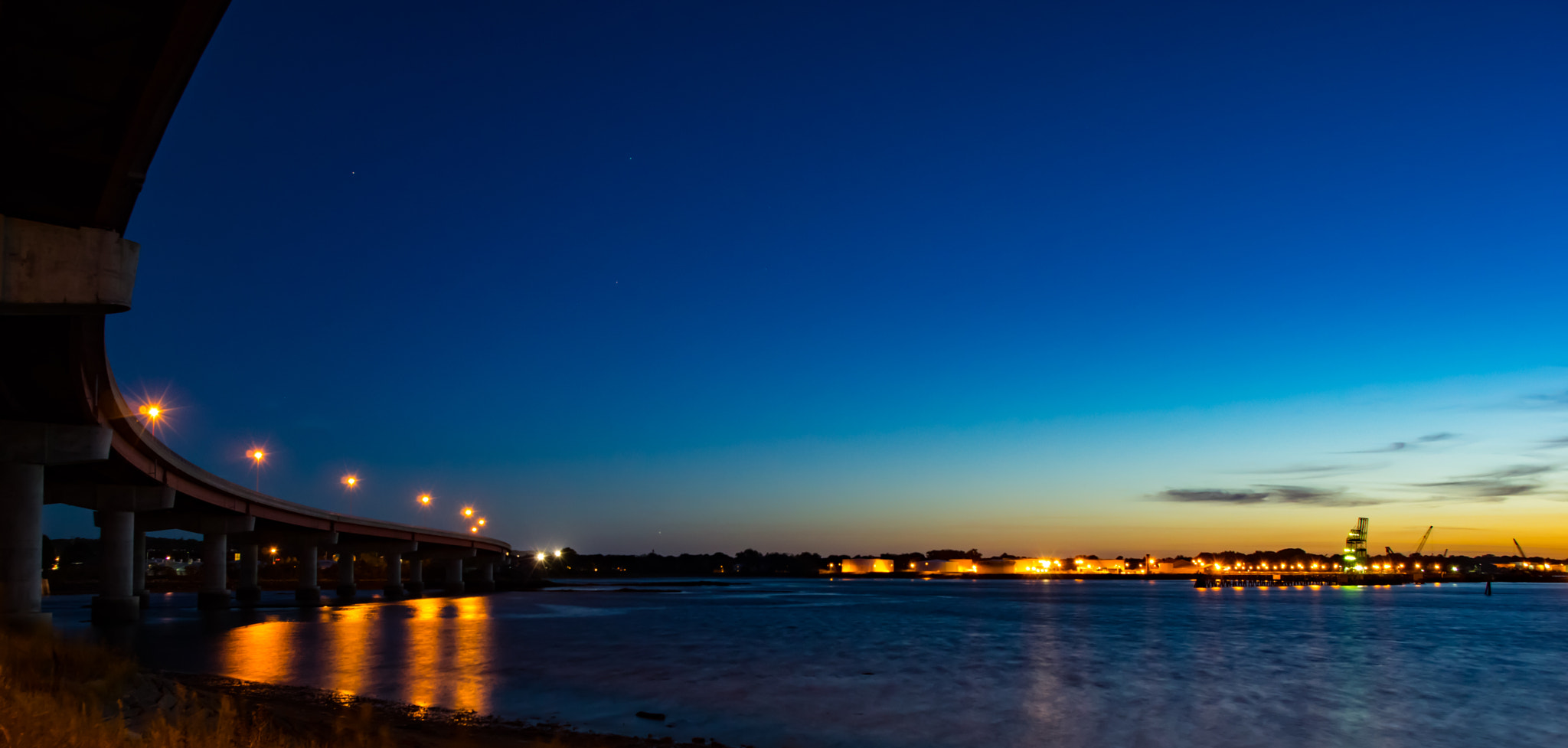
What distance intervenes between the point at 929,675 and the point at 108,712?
29.2 meters

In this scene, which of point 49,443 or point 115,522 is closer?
point 49,443

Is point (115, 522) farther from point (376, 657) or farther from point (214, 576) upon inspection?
point (376, 657)

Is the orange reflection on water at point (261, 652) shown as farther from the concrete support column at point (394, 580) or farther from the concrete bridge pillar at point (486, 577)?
the concrete bridge pillar at point (486, 577)

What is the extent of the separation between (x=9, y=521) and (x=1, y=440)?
3.52 metres

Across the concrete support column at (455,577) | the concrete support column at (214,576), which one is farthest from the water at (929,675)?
the concrete support column at (455,577)

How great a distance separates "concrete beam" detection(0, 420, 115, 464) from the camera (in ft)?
120

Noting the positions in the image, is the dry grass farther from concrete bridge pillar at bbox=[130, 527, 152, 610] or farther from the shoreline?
concrete bridge pillar at bbox=[130, 527, 152, 610]

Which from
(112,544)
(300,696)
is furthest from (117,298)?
(112,544)

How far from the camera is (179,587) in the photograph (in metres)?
167

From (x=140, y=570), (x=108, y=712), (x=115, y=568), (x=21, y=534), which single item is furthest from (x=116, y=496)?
(x=108, y=712)

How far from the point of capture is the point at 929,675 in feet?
133

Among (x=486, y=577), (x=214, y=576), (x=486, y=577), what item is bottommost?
(x=486, y=577)

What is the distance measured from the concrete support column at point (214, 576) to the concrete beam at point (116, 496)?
908 inches

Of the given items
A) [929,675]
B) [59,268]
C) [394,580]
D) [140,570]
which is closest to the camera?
[59,268]
